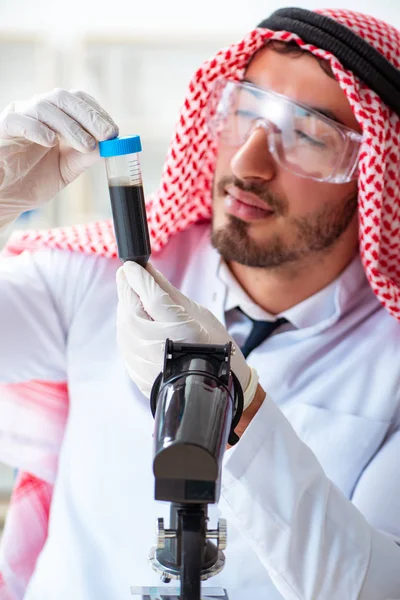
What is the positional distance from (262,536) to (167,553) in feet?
1.43

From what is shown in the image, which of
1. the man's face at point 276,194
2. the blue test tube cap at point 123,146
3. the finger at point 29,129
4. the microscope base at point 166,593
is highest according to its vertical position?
the blue test tube cap at point 123,146

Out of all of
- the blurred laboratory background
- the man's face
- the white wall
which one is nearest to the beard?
the man's face

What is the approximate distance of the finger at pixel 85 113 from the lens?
135cm

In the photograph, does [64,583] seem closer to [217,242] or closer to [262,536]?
[262,536]

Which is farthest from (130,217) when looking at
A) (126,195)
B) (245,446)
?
(245,446)

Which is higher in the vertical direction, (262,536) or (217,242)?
(217,242)

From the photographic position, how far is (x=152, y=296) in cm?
126

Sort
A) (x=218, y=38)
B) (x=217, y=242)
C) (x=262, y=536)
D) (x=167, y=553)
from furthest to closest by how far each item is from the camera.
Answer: (x=218, y=38) → (x=217, y=242) → (x=262, y=536) → (x=167, y=553)

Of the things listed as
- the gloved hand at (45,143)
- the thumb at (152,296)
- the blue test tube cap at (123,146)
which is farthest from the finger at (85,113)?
the thumb at (152,296)

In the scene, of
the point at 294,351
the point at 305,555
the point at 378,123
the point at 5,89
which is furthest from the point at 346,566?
the point at 5,89

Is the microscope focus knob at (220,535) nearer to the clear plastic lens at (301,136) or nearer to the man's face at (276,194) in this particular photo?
the man's face at (276,194)

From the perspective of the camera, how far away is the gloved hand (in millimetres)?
1378

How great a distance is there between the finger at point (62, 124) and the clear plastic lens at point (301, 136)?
0.50 metres

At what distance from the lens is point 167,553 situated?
35.1 inches
